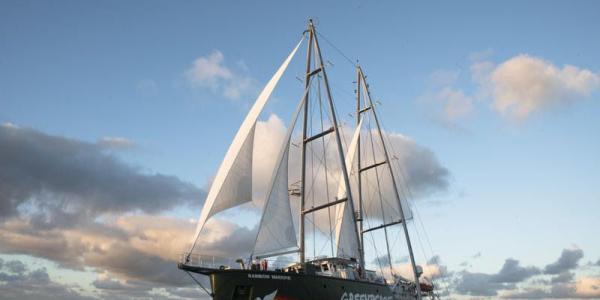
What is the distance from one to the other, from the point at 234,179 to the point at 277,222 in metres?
4.19

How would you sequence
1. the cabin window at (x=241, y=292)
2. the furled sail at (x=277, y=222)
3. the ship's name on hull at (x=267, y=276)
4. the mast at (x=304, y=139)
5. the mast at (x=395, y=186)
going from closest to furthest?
the cabin window at (x=241, y=292), the ship's name on hull at (x=267, y=276), the furled sail at (x=277, y=222), the mast at (x=304, y=139), the mast at (x=395, y=186)

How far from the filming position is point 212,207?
26.2m

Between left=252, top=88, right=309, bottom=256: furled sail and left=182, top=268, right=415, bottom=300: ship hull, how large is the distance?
Result: 9.01 ft

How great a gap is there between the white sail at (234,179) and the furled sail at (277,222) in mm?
2401

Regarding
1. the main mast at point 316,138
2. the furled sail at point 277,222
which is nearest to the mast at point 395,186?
the main mast at point 316,138

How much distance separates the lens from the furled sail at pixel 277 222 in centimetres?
2895

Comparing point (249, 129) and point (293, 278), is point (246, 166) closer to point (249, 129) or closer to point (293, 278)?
point (249, 129)

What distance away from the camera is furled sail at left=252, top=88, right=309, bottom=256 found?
29.0 meters

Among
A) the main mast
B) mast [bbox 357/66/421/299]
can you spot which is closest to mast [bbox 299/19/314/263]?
the main mast

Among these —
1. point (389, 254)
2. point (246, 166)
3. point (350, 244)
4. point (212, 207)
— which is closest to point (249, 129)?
point (246, 166)

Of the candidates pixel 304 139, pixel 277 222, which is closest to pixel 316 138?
pixel 304 139

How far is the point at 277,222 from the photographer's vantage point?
29.5 meters

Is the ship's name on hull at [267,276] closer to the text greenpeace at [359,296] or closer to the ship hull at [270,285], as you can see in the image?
the ship hull at [270,285]

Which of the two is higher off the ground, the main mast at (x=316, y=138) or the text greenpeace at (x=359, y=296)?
the main mast at (x=316, y=138)
